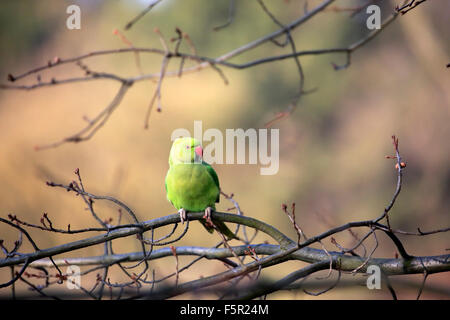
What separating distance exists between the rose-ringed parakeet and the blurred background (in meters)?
6.34

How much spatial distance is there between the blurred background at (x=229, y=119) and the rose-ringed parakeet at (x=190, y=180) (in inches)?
250

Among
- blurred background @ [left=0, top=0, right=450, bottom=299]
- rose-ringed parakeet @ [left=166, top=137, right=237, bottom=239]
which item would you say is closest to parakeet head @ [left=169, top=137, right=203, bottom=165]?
rose-ringed parakeet @ [left=166, top=137, right=237, bottom=239]

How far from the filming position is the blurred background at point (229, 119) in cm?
1045

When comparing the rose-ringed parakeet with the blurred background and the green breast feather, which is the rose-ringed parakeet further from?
the blurred background

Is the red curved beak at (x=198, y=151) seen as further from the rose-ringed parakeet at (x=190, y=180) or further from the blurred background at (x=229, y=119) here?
the blurred background at (x=229, y=119)

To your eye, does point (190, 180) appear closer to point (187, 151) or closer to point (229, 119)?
point (187, 151)

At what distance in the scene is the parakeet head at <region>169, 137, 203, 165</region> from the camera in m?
3.57

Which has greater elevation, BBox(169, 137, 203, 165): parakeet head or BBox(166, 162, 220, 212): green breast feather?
BBox(169, 137, 203, 165): parakeet head

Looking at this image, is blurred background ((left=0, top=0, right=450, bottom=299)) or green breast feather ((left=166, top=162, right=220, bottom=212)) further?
blurred background ((left=0, top=0, right=450, bottom=299))

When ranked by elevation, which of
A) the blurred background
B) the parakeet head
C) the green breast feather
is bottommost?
the green breast feather

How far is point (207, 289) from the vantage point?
2.44 meters

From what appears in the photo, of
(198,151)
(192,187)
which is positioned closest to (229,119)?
(198,151)

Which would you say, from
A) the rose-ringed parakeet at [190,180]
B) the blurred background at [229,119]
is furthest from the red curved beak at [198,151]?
the blurred background at [229,119]

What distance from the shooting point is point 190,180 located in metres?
3.54
